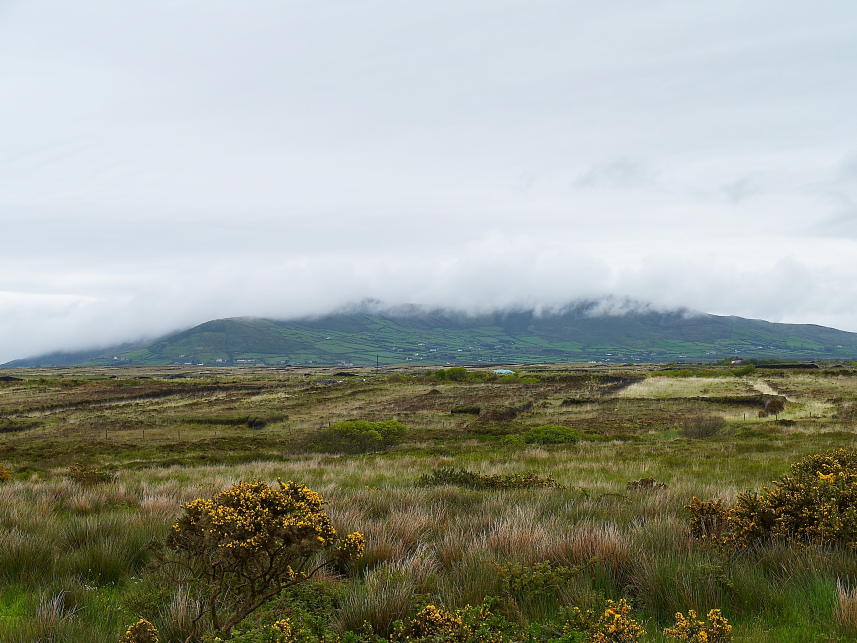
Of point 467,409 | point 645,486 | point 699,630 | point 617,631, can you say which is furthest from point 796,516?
point 467,409

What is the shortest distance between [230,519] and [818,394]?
58930 mm

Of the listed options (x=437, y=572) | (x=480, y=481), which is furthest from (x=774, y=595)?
(x=480, y=481)

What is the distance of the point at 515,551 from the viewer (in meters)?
4.86

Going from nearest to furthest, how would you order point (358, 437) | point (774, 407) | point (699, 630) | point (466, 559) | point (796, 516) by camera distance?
point (699, 630) → point (466, 559) → point (796, 516) → point (358, 437) → point (774, 407)

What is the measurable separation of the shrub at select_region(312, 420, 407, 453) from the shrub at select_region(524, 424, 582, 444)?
24.6 ft

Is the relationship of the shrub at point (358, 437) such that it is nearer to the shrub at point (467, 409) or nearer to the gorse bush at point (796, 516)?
the shrub at point (467, 409)

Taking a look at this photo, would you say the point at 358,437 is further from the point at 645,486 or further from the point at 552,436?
the point at 645,486

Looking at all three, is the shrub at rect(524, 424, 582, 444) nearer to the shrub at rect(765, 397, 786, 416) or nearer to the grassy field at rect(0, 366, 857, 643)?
the grassy field at rect(0, 366, 857, 643)

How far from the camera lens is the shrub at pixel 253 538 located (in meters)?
3.43

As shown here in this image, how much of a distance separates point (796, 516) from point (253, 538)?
522 centimetres

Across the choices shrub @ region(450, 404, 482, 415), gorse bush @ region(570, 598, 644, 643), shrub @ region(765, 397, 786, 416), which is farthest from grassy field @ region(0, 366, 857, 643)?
shrub @ region(450, 404, 482, 415)

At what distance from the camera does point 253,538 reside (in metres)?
3.42

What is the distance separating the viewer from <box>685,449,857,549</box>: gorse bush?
15.1ft

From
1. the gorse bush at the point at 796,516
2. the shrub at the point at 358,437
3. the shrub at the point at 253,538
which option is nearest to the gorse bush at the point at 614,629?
the shrub at the point at 253,538
